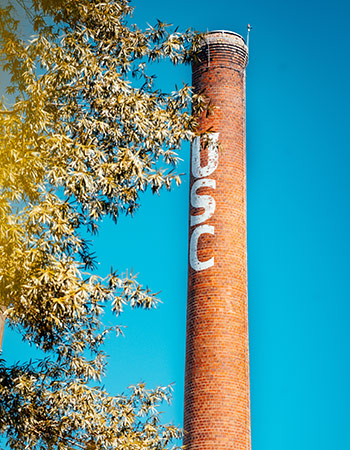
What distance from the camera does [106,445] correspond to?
1094 cm

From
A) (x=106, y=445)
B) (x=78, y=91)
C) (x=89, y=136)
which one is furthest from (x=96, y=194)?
(x=106, y=445)

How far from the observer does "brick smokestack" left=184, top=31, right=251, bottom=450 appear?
19156mm

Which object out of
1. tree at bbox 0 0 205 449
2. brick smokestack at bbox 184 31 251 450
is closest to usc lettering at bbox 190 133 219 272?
brick smokestack at bbox 184 31 251 450

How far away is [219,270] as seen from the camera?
2062 cm

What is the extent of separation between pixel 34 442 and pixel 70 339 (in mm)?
1619

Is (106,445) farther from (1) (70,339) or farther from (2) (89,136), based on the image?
(2) (89,136)

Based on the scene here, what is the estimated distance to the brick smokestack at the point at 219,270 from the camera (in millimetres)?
19156

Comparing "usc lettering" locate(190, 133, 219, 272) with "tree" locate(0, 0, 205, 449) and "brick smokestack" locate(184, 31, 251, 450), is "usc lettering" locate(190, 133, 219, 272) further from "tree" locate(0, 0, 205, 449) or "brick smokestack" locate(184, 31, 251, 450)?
"tree" locate(0, 0, 205, 449)

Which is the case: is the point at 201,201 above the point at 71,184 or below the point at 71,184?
above

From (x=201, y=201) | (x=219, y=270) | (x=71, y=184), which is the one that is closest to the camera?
(x=71, y=184)

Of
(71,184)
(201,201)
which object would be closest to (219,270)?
(201,201)

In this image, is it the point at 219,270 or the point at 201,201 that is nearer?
the point at 219,270

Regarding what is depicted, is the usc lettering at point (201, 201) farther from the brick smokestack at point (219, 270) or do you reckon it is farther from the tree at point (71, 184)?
the tree at point (71, 184)

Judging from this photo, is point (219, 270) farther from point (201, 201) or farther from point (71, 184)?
point (71, 184)
